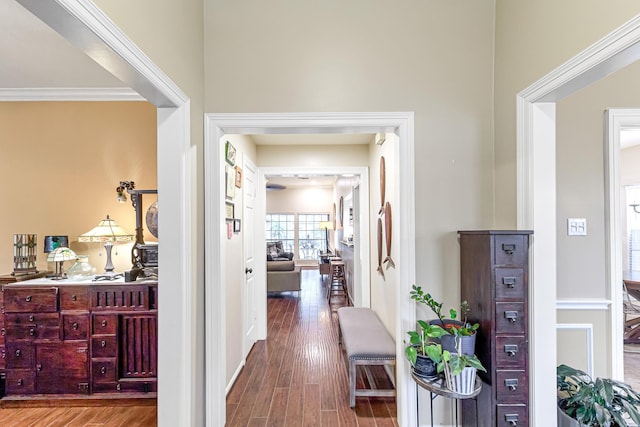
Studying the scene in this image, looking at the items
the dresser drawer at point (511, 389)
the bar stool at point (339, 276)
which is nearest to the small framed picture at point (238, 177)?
the dresser drawer at point (511, 389)

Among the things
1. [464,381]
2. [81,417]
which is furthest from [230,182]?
[464,381]

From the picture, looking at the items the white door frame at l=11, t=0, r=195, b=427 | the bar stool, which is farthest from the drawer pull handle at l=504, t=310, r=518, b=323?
the bar stool

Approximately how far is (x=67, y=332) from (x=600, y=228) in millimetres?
4077

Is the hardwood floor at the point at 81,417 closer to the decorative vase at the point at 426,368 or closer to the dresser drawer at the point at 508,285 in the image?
the decorative vase at the point at 426,368

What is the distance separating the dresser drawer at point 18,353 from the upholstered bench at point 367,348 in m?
2.55

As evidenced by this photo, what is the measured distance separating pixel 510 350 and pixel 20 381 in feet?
11.6

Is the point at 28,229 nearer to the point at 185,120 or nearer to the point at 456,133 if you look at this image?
the point at 185,120

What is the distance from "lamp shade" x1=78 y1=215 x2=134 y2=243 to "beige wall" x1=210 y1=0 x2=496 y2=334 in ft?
5.28

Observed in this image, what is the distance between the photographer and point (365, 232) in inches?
161

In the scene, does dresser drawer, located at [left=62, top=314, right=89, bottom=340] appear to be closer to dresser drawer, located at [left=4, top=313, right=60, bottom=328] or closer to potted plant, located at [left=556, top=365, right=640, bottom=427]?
→ dresser drawer, located at [left=4, top=313, right=60, bottom=328]

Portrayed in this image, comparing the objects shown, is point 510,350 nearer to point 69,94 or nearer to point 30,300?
point 30,300

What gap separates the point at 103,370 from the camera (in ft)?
7.75

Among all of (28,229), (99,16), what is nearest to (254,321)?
(28,229)

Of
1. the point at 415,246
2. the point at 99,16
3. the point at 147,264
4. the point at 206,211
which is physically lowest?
the point at 147,264
